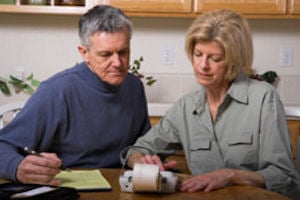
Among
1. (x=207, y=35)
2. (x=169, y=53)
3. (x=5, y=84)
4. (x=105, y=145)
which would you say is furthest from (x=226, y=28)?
(x=5, y=84)

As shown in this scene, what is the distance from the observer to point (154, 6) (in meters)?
3.31

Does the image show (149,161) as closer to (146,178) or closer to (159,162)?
(159,162)

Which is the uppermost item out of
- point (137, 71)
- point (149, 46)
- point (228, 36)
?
point (228, 36)

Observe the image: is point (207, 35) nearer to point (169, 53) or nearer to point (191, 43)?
point (191, 43)

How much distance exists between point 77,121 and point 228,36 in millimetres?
591

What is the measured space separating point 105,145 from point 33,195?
2.16ft

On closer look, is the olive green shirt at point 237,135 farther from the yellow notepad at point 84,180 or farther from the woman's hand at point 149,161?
the yellow notepad at point 84,180

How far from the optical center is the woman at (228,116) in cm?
193

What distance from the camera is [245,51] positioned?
2.06 metres

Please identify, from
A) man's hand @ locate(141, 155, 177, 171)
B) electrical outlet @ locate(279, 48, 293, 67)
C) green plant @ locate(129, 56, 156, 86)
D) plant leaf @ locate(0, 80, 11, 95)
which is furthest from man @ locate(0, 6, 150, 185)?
electrical outlet @ locate(279, 48, 293, 67)

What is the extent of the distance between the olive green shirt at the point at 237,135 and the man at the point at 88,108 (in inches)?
5.2

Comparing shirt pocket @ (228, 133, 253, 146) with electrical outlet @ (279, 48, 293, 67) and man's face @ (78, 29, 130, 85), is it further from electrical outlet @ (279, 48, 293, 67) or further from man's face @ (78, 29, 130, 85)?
electrical outlet @ (279, 48, 293, 67)

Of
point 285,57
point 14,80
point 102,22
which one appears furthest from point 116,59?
→ point 285,57

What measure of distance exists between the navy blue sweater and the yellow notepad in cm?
18
